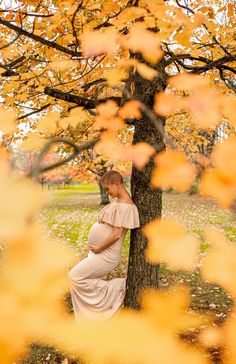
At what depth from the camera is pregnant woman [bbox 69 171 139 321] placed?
4004 mm

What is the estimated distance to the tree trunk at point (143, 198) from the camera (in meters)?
3.93

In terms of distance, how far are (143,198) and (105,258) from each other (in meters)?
0.77

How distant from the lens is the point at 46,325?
0.89 meters

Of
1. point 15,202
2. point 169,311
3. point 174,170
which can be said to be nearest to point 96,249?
point 174,170

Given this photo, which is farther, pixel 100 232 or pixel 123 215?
pixel 100 232

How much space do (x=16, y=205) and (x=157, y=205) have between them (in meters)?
3.40

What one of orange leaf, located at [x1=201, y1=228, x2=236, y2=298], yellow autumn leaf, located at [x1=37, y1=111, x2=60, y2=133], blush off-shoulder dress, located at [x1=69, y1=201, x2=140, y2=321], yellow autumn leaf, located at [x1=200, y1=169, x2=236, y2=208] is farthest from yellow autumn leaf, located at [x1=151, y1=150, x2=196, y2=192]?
blush off-shoulder dress, located at [x1=69, y1=201, x2=140, y2=321]

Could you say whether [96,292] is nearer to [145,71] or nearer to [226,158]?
[145,71]

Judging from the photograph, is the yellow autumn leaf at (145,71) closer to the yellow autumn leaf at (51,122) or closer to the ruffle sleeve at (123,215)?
the ruffle sleeve at (123,215)

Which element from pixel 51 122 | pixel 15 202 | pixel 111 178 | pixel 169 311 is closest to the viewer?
pixel 15 202

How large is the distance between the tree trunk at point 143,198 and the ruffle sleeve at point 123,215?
0.32 ft

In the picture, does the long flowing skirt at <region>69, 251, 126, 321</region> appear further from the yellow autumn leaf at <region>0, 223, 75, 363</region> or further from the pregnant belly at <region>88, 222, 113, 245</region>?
the yellow autumn leaf at <region>0, 223, 75, 363</region>

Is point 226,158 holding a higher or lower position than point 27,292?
higher

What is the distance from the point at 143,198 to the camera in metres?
4.06
